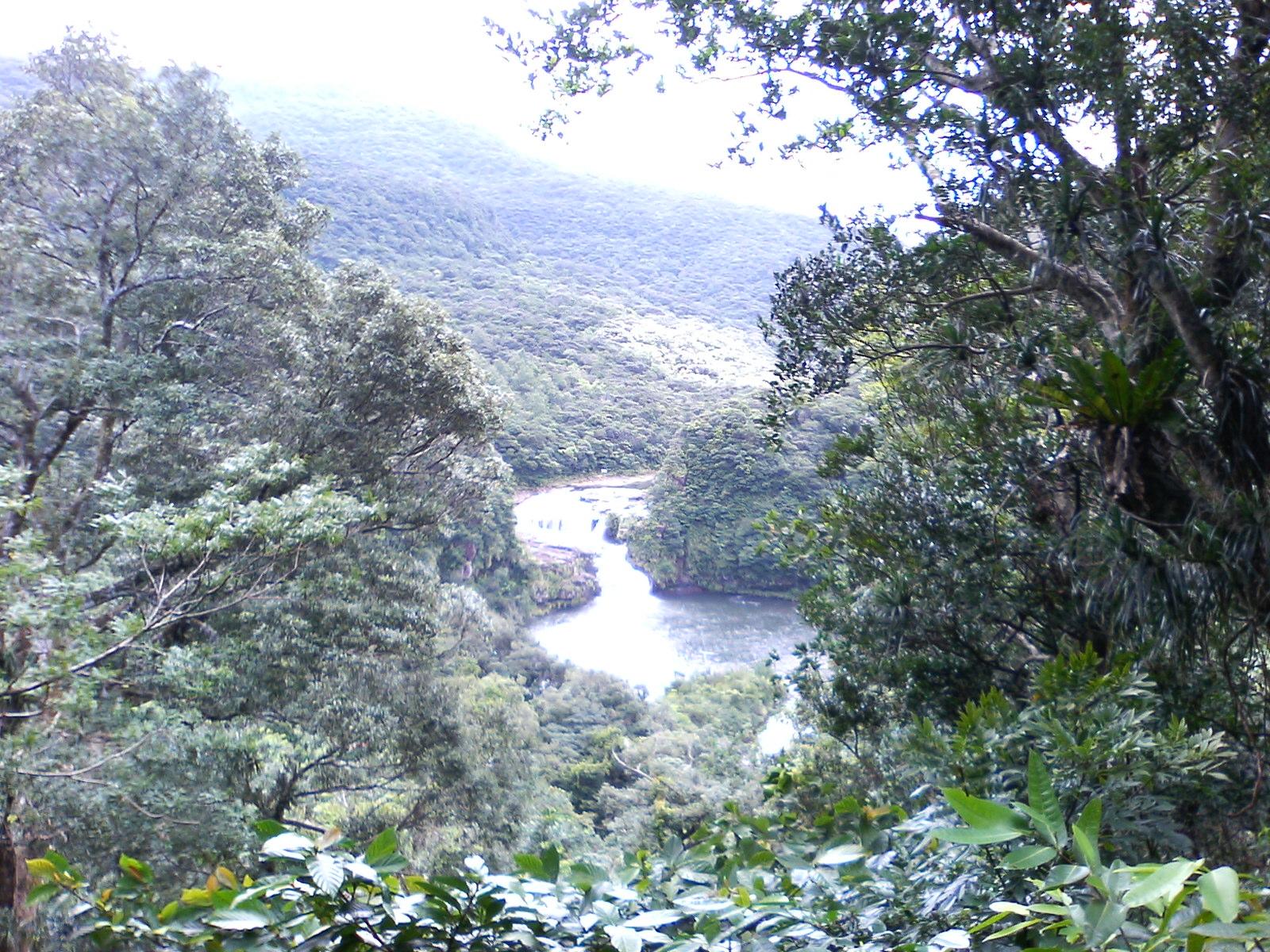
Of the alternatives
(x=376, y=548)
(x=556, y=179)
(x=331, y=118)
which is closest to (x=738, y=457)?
(x=376, y=548)

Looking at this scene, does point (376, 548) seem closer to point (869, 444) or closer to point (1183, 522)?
point (869, 444)

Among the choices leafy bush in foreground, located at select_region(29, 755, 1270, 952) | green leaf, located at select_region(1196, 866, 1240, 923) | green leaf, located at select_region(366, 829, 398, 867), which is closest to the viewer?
green leaf, located at select_region(1196, 866, 1240, 923)

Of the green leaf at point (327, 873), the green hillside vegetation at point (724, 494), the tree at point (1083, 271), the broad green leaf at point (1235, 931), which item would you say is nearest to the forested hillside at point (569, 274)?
the green hillside vegetation at point (724, 494)

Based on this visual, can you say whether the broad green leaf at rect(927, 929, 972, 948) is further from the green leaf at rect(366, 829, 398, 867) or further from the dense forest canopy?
the green leaf at rect(366, 829, 398, 867)

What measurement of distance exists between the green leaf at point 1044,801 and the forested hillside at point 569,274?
41.4 ft

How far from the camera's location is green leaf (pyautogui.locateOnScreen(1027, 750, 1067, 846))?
0.64 m

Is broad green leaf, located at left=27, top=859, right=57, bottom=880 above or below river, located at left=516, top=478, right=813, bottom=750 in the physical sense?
above

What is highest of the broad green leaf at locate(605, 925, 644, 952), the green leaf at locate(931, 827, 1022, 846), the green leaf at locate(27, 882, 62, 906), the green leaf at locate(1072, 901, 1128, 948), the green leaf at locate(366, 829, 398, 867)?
the green leaf at locate(931, 827, 1022, 846)

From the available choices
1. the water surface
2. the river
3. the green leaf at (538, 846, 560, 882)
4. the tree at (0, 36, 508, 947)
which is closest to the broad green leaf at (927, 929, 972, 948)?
the green leaf at (538, 846, 560, 882)

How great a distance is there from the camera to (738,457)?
472 inches

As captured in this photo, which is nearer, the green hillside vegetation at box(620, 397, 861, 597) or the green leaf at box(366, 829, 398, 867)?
the green leaf at box(366, 829, 398, 867)

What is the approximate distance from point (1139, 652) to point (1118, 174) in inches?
56.1

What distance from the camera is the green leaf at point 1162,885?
52 centimetres

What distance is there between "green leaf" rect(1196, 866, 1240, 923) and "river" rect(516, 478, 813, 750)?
1480cm
